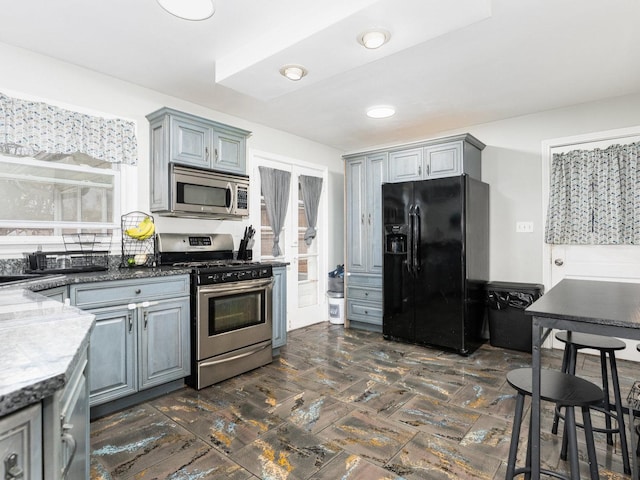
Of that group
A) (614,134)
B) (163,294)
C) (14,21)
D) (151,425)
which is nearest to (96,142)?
(14,21)

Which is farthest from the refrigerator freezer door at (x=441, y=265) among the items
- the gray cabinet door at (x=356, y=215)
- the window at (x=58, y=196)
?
the window at (x=58, y=196)

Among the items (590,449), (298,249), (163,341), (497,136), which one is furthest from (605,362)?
(298,249)

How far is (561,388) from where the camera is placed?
4.97 feet

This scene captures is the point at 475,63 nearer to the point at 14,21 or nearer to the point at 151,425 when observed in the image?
the point at 14,21

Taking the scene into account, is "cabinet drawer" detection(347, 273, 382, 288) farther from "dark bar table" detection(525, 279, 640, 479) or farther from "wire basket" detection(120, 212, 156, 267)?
"dark bar table" detection(525, 279, 640, 479)

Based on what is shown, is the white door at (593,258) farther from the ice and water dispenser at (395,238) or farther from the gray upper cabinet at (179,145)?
the gray upper cabinet at (179,145)

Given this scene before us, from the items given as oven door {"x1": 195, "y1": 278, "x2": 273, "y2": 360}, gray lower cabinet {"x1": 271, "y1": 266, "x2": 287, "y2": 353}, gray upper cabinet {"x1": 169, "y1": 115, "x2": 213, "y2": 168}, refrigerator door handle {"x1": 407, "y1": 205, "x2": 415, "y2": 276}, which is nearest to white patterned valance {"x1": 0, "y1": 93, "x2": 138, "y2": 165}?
gray upper cabinet {"x1": 169, "y1": 115, "x2": 213, "y2": 168}

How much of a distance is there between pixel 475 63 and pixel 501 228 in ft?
6.53

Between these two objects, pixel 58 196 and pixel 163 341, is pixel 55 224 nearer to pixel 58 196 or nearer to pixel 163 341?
pixel 58 196

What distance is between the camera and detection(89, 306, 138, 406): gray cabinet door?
2.30 meters

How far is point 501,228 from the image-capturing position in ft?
13.5

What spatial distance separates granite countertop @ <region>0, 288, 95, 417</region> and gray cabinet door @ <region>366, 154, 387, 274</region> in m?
3.53

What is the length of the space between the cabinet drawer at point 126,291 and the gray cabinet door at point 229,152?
47.5 inches

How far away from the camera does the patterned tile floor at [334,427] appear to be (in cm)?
187
